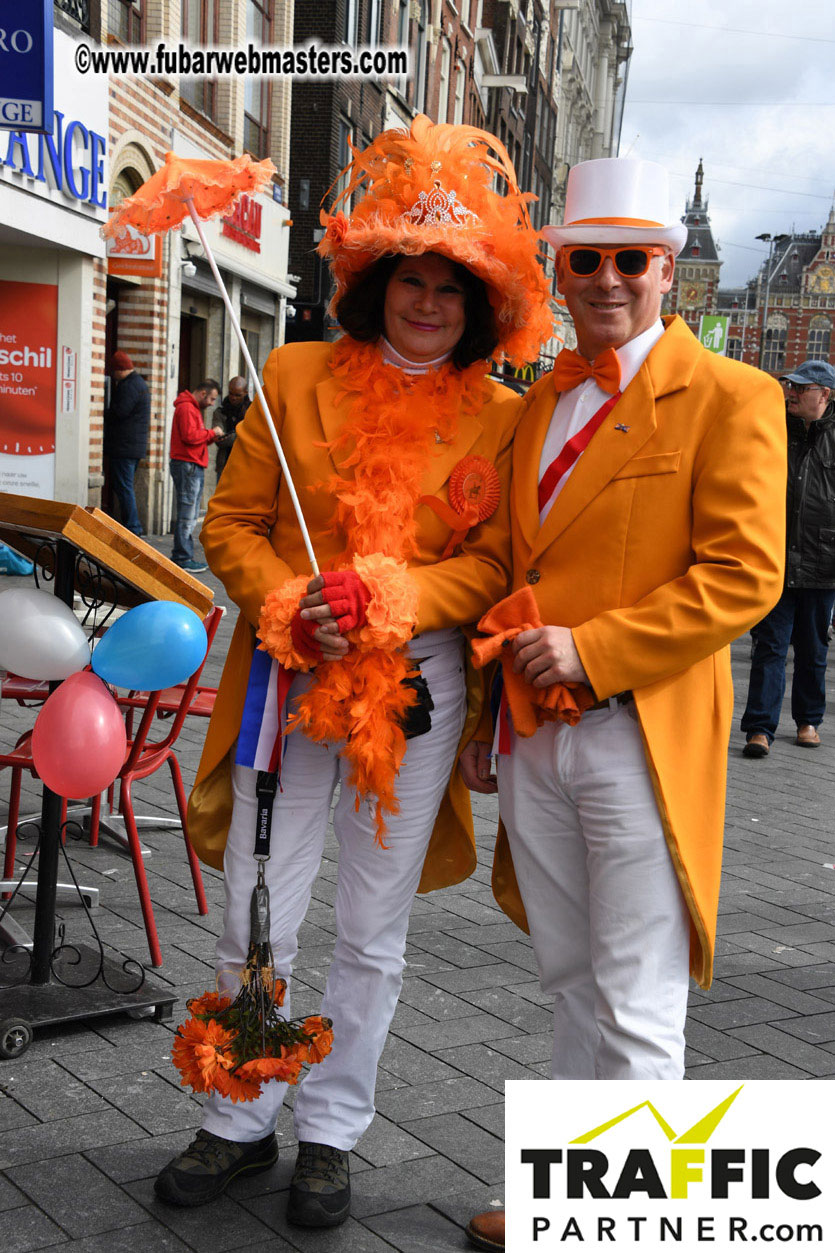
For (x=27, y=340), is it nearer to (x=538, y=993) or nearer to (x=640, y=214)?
(x=538, y=993)

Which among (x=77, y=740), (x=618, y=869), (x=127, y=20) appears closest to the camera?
(x=618, y=869)

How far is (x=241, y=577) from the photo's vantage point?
2812mm

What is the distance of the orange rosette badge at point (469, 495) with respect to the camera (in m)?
2.80

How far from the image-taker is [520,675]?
8.30 feet

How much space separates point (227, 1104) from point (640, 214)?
1988 millimetres

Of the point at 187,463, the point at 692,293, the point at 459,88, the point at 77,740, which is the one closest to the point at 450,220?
the point at 77,740

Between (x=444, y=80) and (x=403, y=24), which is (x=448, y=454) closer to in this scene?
(x=403, y=24)

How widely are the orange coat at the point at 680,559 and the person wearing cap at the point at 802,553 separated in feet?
17.6

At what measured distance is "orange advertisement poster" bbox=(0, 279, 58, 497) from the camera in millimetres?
13273

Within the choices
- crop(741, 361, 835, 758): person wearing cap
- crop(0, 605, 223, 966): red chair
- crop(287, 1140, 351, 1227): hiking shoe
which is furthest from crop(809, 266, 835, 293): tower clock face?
crop(287, 1140, 351, 1227): hiking shoe

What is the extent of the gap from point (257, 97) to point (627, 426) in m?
19.5

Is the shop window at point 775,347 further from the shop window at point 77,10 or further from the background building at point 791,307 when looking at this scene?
the shop window at point 77,10

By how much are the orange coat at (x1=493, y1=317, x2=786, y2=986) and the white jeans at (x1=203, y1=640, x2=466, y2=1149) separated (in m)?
0.49

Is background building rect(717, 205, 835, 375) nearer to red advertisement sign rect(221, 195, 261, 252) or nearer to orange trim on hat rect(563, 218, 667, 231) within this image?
red advertisement sign rect(221, 195, 261, 252)
